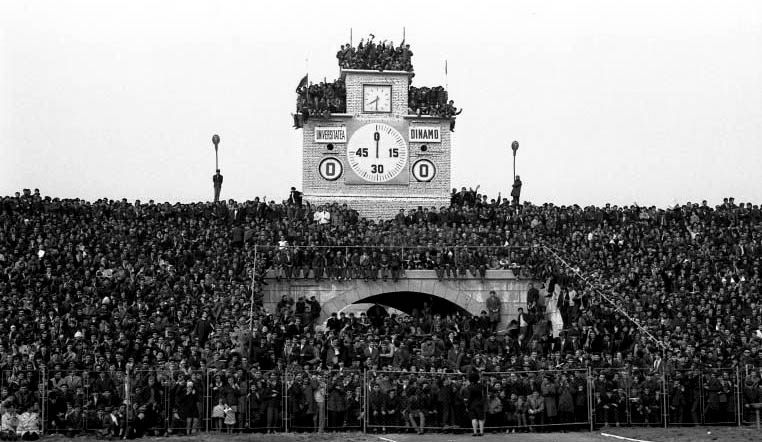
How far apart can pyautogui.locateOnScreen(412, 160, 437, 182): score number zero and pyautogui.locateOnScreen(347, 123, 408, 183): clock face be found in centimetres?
55

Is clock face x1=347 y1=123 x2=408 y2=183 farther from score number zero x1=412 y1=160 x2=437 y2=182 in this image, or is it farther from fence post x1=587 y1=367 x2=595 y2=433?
fence post x1=587 y1=367 x2=595 y2=433

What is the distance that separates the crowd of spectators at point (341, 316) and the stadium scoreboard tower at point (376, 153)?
164cm

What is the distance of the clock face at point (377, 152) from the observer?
160 feet

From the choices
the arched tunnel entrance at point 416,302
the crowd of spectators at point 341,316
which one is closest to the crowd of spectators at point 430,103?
the crowd of spectators at point 341,316

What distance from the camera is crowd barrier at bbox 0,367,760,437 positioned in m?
27.3

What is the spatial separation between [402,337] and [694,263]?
10705mm

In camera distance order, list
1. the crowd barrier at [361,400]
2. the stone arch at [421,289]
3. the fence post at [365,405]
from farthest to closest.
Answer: the stone arch at [421,289] < the fence post at [365,405] < the crowd barrier at [361,400]

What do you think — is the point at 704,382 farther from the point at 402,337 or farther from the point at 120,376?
the point at 120,376

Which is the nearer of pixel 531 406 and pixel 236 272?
pixel 531 406

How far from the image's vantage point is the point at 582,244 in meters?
41.4

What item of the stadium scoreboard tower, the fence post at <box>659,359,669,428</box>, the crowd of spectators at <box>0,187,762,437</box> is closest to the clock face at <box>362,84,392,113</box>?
the stadium scoreboard tower

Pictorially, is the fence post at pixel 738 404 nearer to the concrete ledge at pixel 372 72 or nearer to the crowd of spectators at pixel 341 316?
the crowd of spectators at pixel 341 316

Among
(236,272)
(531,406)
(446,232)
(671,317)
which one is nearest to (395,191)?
(446,232)

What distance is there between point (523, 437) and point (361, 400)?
383cm
